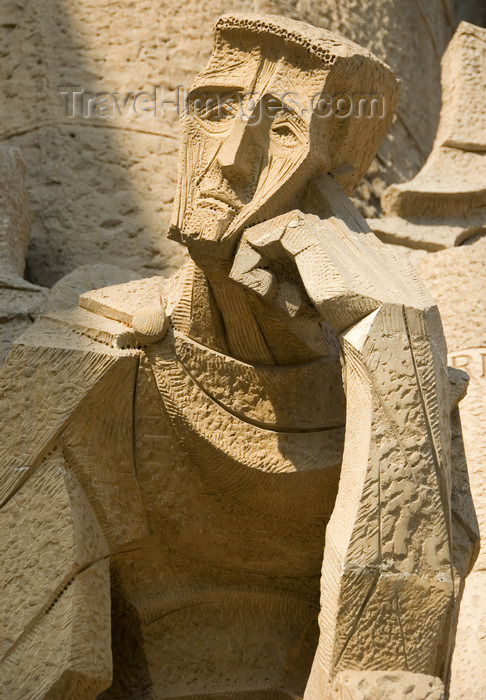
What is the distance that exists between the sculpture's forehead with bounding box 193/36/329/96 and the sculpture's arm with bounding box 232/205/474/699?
16.0 inches

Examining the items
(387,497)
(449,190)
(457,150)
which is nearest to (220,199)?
(387,497)

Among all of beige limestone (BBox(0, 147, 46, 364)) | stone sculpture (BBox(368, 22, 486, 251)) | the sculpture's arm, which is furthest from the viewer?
stone sculpture (BBox(368, 22, 486, 251))

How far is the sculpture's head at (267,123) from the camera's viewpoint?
2.74m

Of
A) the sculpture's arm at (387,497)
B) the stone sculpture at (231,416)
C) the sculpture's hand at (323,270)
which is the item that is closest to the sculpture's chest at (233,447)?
the stone sculpture at (231,416)

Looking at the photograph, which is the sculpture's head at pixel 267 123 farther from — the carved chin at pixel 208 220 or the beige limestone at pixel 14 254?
the beige limestone at pixel 14 254

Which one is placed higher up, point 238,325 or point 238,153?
point 238,153

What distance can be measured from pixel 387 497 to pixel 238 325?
573mm

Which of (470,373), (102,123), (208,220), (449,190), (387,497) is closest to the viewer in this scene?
(387,497)

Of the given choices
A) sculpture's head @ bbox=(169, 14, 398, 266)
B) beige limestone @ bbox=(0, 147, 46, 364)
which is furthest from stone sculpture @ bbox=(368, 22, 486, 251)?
sculpture's head @ bbox=(169, 14, 398, 266)

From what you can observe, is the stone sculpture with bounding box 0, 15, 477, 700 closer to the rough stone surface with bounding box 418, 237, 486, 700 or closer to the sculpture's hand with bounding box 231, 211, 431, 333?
the sculpture's hand with bounding box 231, 211, 431, 333

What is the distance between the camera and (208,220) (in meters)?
Answer: 2.74

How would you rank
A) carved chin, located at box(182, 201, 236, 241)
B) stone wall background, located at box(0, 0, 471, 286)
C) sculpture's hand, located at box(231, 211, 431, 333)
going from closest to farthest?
1. sculpture's hand, located at box(231, 211, 431, 333)
2. carved chin, located at box(182, 201, 236, 241)
3. stone wall background, located at box(0, 0, 471, 286)

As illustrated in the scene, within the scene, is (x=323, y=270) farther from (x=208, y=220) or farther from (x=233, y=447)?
(x=233, y=447)

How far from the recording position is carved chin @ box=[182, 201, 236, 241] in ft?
8.97
